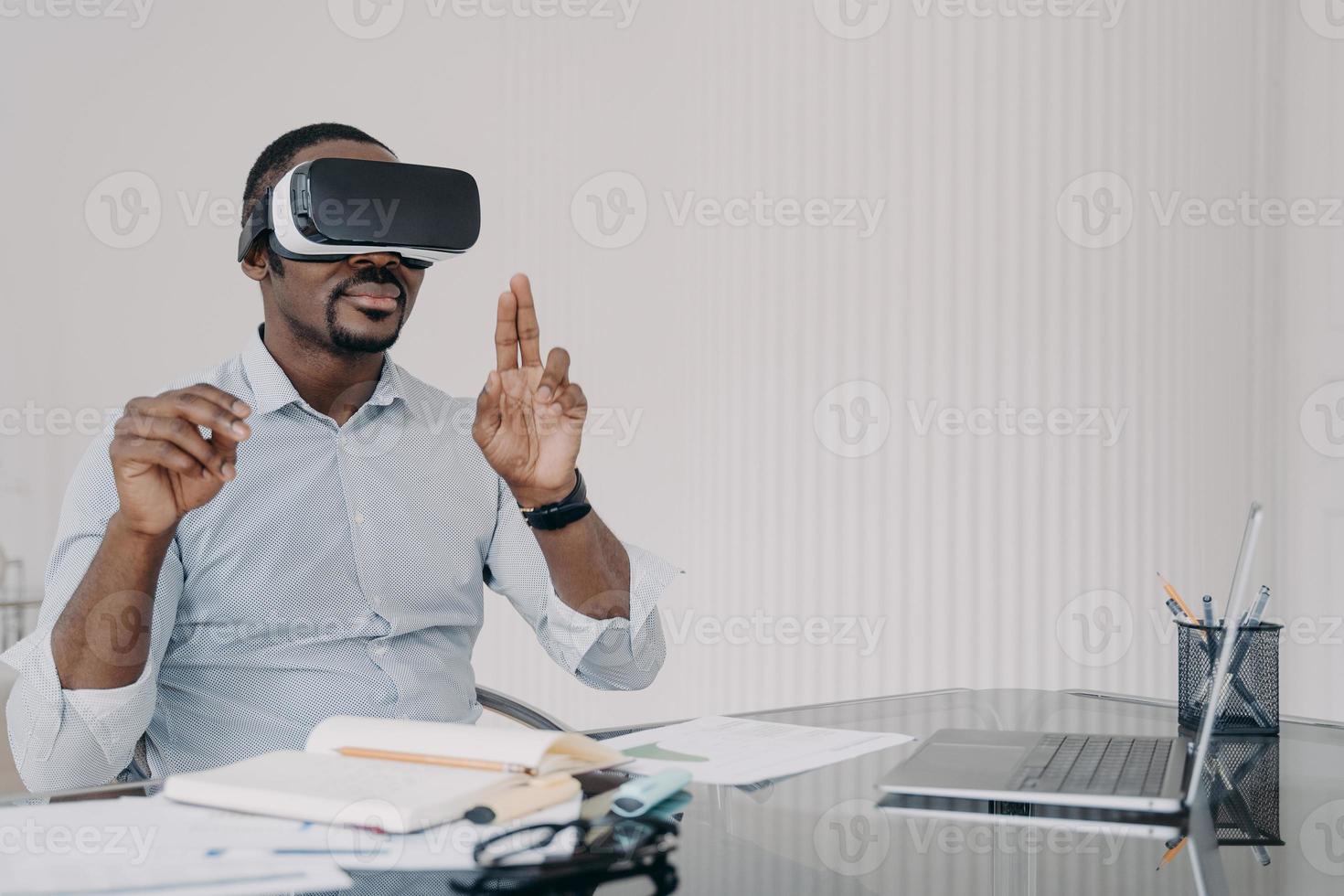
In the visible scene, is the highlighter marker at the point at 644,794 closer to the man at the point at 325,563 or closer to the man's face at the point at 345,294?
the man at the point at 325,563

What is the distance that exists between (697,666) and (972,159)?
4.88 feet

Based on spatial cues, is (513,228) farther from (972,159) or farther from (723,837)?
(723,837)

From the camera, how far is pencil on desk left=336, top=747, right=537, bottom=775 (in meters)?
0.91

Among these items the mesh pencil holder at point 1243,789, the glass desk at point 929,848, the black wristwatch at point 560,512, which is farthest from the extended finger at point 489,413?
the mesh pencil holder at point 1243,789

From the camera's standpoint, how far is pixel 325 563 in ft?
5.04

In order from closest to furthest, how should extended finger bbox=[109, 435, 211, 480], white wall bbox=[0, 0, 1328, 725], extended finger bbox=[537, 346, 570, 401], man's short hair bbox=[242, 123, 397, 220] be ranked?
extended finger bbox=[109, 435, 211, 480] < extended finger bbox=[537, 346, 570, 401] < man's short hair bbox=[242, 123, 397, 220] < white wall bbox=[0, 0, 1328, 725]

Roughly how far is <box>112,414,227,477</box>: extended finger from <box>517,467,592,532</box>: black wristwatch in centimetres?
44

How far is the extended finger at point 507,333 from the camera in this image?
1.42m

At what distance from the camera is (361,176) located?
51.5 inches

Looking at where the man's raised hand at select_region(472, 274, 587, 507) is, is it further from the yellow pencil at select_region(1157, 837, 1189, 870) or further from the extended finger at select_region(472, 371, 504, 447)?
the yellow pencil at select_region(1157, 837, 1189, 870)

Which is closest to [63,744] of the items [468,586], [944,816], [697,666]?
[468,586]

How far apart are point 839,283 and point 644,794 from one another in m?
2.46

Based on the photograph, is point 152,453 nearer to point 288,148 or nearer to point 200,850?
point 200,850

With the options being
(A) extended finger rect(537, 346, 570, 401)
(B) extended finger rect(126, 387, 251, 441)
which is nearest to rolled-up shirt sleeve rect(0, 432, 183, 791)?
(B) extended finger rect(126, 387, 251, 441)
